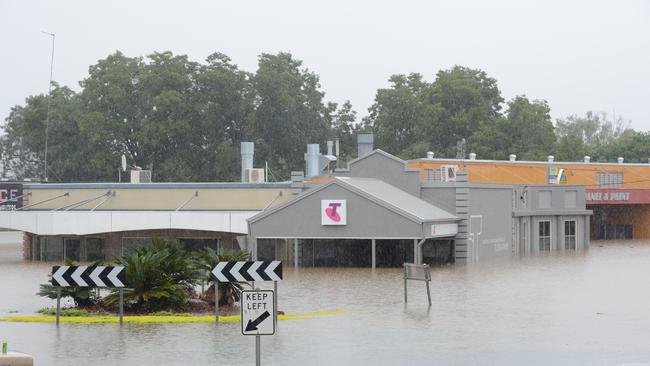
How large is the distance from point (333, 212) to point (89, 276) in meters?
29.6

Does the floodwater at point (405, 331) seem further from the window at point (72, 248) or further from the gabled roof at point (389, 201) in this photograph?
the window at point (72, 248)

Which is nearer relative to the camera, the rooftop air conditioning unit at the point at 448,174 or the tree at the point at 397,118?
the rooftop air conditioning unit at the point at 448,174

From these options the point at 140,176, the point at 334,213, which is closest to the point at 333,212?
the point at 334,213

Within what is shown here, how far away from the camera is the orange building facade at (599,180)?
277ft

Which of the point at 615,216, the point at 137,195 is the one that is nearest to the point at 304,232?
the point at 137,195

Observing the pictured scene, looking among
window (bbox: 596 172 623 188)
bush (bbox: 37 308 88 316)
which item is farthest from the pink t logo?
window (bbox: 596 172 623 188)

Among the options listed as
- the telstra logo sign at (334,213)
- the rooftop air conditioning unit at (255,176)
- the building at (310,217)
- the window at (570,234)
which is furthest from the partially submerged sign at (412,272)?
the window at (570,234)

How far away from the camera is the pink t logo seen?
189 feet

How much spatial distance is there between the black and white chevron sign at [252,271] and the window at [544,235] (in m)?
46.8

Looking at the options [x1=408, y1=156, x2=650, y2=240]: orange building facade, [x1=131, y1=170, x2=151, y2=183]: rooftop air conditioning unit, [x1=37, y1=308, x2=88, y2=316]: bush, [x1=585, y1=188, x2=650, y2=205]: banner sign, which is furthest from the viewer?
[x1=585, y1=188, x2=650, y2=205]: banner sign

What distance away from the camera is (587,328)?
93.1 feet

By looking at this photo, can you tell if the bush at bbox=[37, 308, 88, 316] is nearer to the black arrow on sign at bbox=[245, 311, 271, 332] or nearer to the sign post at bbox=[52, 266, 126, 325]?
the sign post at bbox=[52, 266, 126, 325]

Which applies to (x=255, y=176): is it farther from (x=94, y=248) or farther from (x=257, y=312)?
(x=257, y=312)

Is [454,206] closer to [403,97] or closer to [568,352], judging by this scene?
[568,352]
